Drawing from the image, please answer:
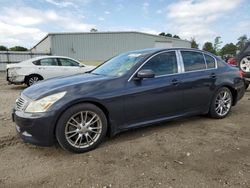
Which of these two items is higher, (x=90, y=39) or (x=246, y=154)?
(x=90, y=39)

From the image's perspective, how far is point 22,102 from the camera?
3670 mm

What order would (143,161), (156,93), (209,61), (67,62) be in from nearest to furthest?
(143,161), (156,93), (209,61), (67,62)

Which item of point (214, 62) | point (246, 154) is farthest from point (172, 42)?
point (246, 154)

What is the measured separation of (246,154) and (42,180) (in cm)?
282

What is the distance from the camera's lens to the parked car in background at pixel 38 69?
10469 millimetres

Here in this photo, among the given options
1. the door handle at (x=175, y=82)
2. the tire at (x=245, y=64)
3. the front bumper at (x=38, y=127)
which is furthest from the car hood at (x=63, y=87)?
the tire at (x=245, y=64)

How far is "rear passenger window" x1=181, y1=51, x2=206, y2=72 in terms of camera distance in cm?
473

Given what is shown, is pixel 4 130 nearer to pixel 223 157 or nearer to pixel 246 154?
pixel 223 157

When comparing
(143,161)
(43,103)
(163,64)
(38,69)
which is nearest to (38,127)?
(43,103)

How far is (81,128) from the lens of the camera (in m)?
3.64

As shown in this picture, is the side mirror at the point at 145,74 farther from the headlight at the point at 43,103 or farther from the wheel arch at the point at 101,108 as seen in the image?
the headlight at the point at 43,103

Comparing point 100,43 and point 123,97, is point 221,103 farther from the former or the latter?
point 100,43

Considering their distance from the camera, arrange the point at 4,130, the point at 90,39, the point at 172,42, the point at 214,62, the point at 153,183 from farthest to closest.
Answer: the point at 172,42
the point at 90,39
the point at 214,62
the point at 4,130
the point at 153,183

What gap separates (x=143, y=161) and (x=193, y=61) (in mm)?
2462
